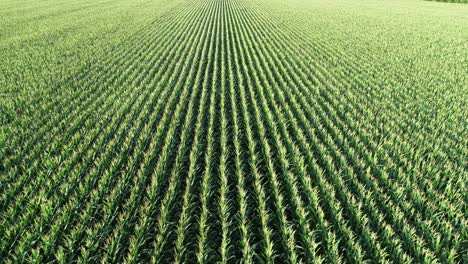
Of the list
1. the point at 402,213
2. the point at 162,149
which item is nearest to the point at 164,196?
the point at 162,149

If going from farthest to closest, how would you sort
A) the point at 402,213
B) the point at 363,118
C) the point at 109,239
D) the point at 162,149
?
the point at 363,118 → the point at 162,149 → the point at 402,213 → the point at 109,239

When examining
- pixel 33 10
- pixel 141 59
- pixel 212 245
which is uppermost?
pixel 33 10

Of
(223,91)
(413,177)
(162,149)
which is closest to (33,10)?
(223,91)

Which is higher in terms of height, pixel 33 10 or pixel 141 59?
pixel 33 10

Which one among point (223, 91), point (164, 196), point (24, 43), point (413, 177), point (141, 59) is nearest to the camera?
point (164, 196)

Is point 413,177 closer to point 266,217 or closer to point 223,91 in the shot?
point 266,217

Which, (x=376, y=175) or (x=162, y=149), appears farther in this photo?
(x=162, y=149)
